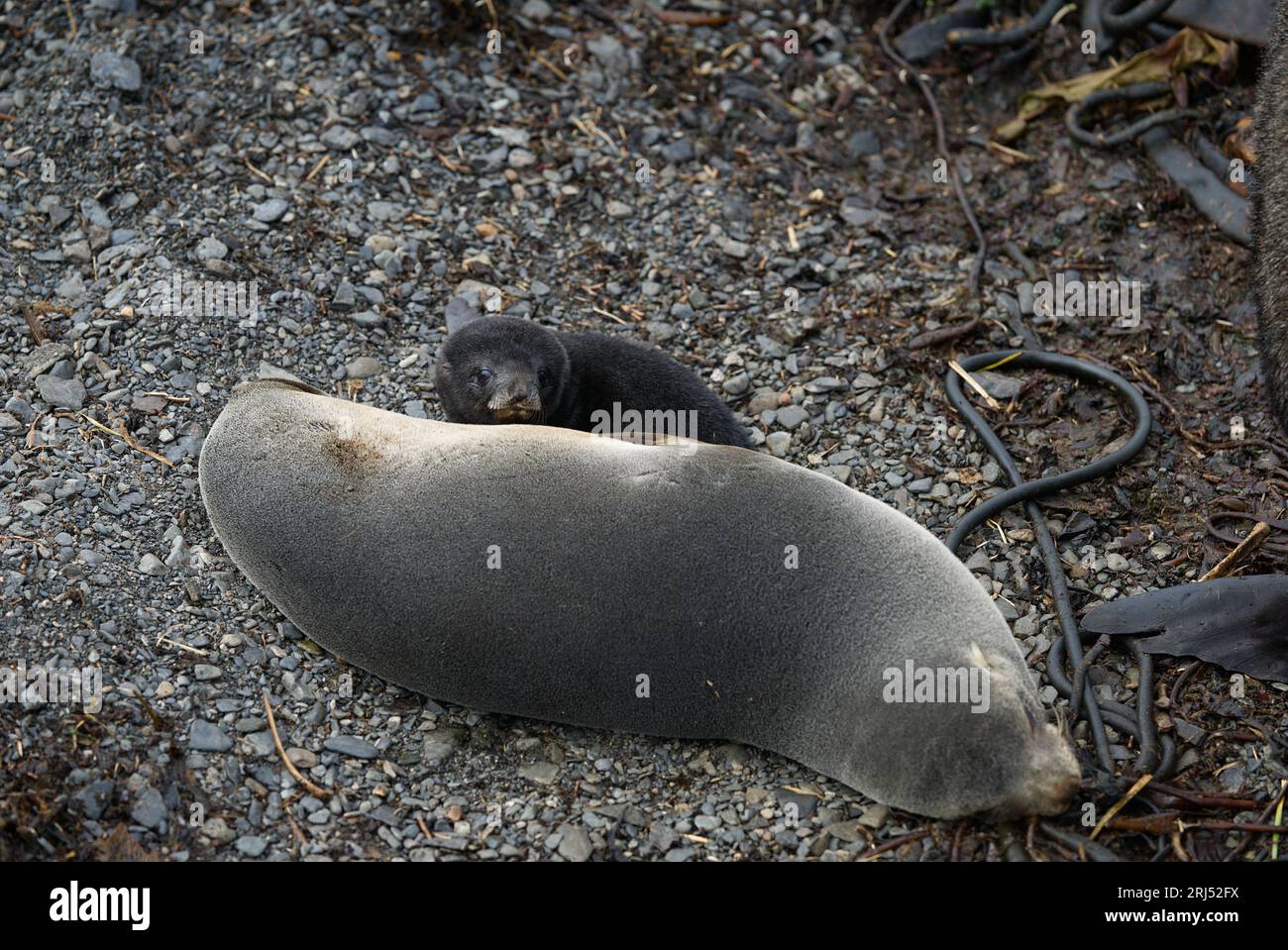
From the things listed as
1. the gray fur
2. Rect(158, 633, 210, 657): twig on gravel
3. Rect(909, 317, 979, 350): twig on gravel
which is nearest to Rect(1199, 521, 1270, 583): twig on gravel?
the gray fur

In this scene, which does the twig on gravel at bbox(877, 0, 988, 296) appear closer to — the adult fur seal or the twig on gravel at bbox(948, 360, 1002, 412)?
the twig on gravel at bbox(948, 360, 1002, 412)

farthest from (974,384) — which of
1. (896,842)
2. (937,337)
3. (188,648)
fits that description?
(188,648)

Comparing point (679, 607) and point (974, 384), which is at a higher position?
point (974, 384)

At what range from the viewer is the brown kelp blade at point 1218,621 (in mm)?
5340

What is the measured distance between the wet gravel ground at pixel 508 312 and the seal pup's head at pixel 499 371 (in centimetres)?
57

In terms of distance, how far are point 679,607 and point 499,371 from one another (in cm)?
164

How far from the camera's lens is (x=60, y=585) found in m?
5.32

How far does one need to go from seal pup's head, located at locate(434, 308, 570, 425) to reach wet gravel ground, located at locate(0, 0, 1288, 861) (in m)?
0.57

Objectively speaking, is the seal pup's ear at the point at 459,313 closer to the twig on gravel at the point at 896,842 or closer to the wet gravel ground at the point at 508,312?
the wet gravel ground at the point at 508,312

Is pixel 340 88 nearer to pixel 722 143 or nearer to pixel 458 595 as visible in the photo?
pixel 722 143

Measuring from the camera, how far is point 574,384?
20.2ft

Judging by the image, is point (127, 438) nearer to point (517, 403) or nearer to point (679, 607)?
point (517, 403)

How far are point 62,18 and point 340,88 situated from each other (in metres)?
1.75

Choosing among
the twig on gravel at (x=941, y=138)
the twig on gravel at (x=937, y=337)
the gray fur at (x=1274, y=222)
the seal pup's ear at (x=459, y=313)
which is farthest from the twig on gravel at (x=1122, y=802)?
the seal pup's ear at (x=459, y=313)
